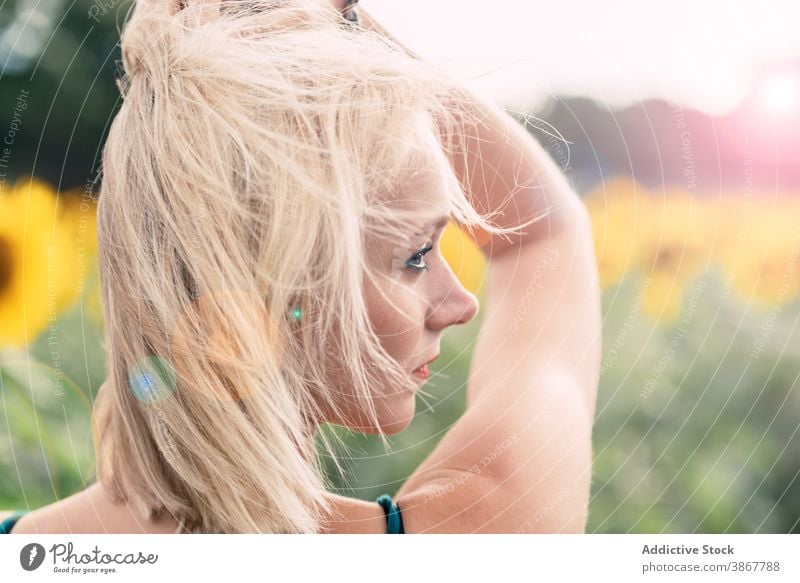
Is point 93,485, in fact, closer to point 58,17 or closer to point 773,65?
point 58,17

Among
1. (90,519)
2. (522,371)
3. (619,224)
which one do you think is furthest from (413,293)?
(90,519)

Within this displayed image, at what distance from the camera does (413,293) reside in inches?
24.5

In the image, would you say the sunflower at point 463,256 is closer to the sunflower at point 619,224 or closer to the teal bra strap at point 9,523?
the sunflower at point 619,224

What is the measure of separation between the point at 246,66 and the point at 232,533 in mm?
411

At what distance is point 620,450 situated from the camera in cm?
77

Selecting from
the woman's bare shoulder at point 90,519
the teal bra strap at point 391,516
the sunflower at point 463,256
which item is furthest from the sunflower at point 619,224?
the woman's bare shoulder at point 90,519

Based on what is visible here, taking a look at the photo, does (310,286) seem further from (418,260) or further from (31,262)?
(31,262)

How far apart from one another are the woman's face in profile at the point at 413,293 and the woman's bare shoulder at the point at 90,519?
210mm

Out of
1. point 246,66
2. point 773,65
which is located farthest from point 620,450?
point 246,66

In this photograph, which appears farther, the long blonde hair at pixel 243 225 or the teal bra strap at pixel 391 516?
the teal bra strap at pixel 391 516

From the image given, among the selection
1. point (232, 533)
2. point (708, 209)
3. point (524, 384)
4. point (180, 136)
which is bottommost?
point (232, 533)

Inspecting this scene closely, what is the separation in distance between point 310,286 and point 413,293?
0.09 meters

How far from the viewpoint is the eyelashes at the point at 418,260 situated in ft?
2.02
